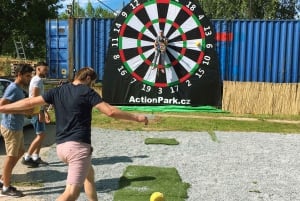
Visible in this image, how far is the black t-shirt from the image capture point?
14.0 ft

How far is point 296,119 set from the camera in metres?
13.2

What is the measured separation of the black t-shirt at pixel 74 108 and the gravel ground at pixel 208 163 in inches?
60.1

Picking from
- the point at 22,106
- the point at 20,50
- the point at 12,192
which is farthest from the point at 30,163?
the point at 20,50

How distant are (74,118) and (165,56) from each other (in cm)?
1001

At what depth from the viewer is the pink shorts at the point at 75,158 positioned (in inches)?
167

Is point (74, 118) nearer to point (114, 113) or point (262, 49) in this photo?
point (114, 113)

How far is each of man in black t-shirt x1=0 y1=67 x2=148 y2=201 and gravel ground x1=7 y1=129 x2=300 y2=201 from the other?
1.41 metres

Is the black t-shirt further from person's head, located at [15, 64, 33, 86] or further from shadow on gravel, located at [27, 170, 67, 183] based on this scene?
shadow on gravel, located at [27, 170, 67, 183]

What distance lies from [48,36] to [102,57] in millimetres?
2264

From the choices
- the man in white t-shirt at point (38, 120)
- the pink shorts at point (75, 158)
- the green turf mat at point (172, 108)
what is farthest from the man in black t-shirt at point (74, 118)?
the green turf mat at point (172, 108)

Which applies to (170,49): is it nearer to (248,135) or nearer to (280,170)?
(248,135)

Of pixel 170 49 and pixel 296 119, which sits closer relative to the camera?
pixel 296 119

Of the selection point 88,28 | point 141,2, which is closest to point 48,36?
point 88,28

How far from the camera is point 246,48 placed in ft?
50.5
